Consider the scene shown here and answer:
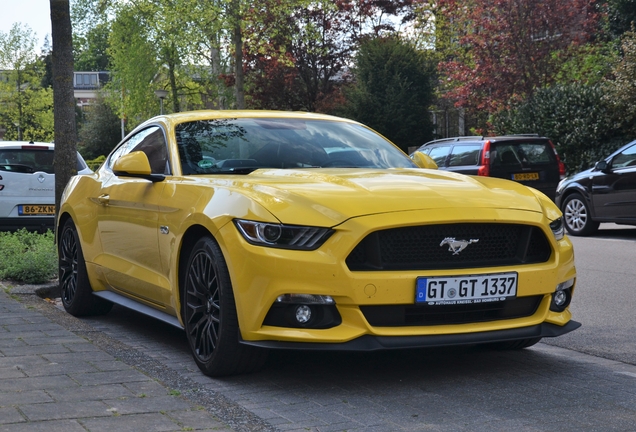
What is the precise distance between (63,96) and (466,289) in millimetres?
6363

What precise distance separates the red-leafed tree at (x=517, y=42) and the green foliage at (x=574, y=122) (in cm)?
331

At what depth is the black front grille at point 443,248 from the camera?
15.4ft

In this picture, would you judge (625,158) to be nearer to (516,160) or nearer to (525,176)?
(525,176)

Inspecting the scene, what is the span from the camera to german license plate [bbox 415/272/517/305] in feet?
15.4

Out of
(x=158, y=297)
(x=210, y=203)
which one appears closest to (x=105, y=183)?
(x=158, y=297)

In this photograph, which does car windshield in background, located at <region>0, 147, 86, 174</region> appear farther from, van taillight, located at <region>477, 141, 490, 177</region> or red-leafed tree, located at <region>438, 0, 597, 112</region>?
red-leafed tree, located at <region>438, 0, 597, 112</region>

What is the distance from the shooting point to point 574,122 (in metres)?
26.2

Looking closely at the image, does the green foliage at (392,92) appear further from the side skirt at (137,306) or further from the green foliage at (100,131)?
the green foliage at (100,131)

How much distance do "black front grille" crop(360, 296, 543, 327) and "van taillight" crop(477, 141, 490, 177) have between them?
12.7 metres

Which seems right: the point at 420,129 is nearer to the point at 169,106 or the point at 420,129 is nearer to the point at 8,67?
the point at 169,106

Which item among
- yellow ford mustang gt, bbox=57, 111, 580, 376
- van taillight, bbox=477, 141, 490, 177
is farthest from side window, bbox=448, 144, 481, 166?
yellow ford mustang gt, bbox=57, 111, 580, 376

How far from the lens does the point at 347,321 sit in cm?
465

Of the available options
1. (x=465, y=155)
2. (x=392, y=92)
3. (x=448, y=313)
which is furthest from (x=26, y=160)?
(x=392, y=92)

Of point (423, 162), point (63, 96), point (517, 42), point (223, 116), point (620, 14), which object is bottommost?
point (423, 162)
